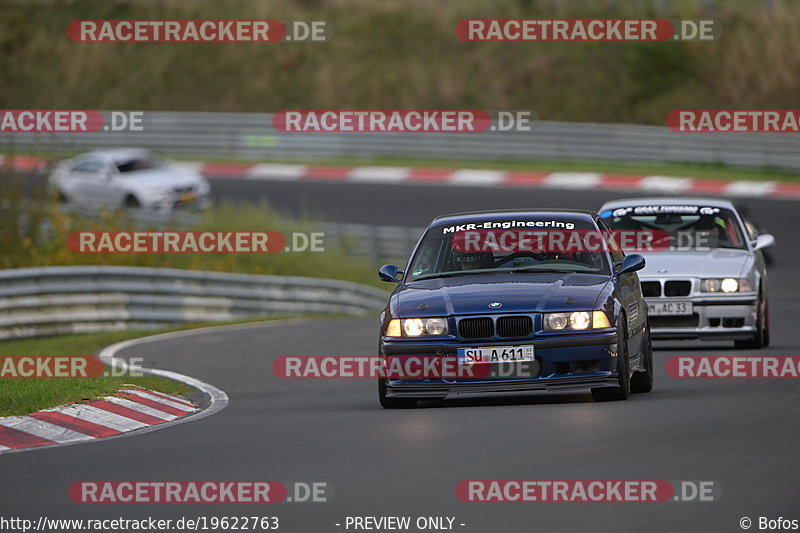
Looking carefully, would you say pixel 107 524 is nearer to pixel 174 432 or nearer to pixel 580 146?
pixel 174 432

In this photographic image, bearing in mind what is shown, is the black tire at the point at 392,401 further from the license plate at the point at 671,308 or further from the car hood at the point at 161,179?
the car hood at the point at 161,179

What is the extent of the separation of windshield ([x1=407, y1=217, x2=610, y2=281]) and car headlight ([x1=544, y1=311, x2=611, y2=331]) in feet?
3.44

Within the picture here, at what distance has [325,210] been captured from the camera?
122 ft

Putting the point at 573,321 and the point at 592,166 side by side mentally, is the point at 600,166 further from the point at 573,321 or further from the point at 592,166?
the point at 573,321

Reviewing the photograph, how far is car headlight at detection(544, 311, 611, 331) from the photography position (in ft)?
37.6

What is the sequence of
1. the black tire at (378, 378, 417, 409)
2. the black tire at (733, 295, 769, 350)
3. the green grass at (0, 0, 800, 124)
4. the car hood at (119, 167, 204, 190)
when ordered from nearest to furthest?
the black tire at (378, 378, 417, 409) → the black tire at (733, 295, 769, 350) → the car hood at (119, 167, 204, 190) → the green grass at (0, 0, 800, 124)

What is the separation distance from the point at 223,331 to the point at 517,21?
28.0 m

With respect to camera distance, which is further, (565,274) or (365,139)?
(365,139)

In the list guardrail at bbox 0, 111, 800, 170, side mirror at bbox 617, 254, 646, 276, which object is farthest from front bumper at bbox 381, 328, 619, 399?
guardrail at bbox 0, 111, 800, 170

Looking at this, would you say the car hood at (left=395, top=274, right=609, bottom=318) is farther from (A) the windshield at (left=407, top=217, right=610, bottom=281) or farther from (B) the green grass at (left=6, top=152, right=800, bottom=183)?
(B) the green grass at (left=6, top=152, right=800, bottom=183)

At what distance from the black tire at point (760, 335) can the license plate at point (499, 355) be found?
5.77 m

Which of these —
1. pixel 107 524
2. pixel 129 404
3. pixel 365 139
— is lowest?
pixel 107 524

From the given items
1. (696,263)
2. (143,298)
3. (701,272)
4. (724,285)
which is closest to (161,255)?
(143,298)

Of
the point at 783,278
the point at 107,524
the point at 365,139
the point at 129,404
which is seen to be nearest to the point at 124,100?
the point at 365,139
